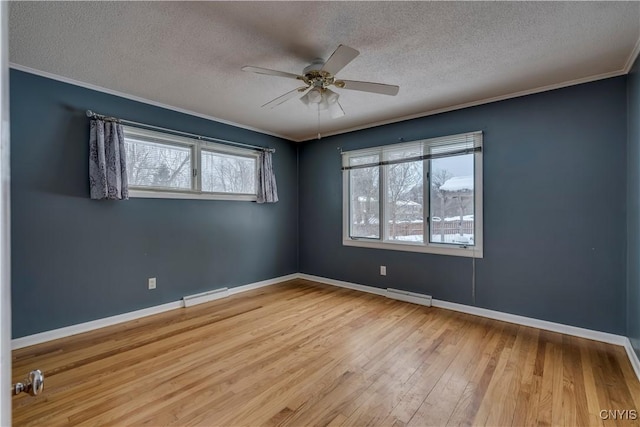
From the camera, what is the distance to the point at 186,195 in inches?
148

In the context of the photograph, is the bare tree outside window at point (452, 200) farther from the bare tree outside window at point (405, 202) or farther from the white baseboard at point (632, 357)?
the white baseboard at point (632, 357)

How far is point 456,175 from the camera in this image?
143 inches

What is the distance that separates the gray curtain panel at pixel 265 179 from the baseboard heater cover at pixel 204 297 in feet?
4.57

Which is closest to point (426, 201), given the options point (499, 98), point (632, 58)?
point (499, 98)

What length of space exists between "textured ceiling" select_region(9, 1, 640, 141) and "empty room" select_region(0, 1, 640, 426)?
0.02m

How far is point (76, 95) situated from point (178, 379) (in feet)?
9.17

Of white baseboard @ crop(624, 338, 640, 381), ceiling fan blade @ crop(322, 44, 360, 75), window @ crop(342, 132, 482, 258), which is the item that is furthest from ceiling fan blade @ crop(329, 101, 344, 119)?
white baseboard @ crop(624, 338, 640, 381)

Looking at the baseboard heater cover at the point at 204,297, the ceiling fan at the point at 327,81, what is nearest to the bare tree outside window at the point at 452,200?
the ceiling fan at the point at 327,81

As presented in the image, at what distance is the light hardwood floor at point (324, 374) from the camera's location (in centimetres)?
182

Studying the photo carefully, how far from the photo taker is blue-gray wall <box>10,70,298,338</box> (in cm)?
266

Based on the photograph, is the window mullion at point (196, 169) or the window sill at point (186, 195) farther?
the window mullion at point (196, 169)

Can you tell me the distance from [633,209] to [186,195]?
4.40 m

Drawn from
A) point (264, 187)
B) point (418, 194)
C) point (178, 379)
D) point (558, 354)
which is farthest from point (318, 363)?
point (264, 187)

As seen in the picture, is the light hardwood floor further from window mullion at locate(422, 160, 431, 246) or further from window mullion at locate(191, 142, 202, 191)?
window mullion at locate(191, 142, 202, 191)
